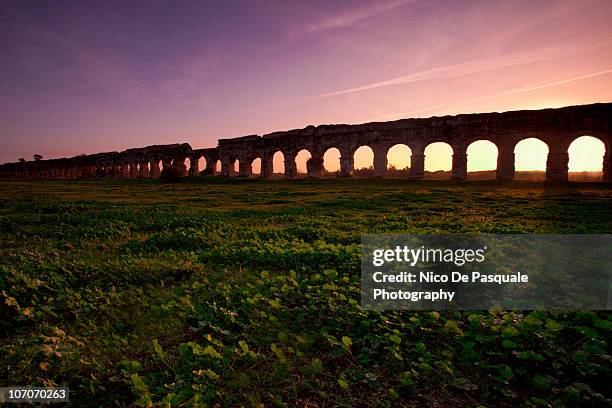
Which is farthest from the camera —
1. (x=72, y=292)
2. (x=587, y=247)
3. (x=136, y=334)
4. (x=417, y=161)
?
(x=417, y=161)

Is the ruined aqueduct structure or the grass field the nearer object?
the grass field

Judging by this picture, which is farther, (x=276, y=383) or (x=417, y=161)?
(x=417, y=161)

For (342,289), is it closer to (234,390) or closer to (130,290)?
(234,390)

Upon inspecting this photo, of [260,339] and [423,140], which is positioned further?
[423,140]

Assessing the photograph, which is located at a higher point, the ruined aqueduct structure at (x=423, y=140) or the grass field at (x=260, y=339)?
the ruined aqueduct structure at (x=423, y=140)

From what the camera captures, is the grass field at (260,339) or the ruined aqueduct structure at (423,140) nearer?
the grass field at (260,339)

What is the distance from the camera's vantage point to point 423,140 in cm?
3080

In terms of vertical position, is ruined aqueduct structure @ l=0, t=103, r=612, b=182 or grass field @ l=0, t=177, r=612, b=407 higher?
ruined aqueduct structure @ l=0, t=103, r=612, b=182

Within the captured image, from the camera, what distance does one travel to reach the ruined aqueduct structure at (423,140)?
25781 mm

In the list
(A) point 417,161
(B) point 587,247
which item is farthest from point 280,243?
(A) point 417,161

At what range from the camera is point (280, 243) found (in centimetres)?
682

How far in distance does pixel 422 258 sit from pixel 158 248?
5.09 metres

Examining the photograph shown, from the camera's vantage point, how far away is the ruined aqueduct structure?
25.8m

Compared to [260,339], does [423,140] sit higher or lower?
higher
